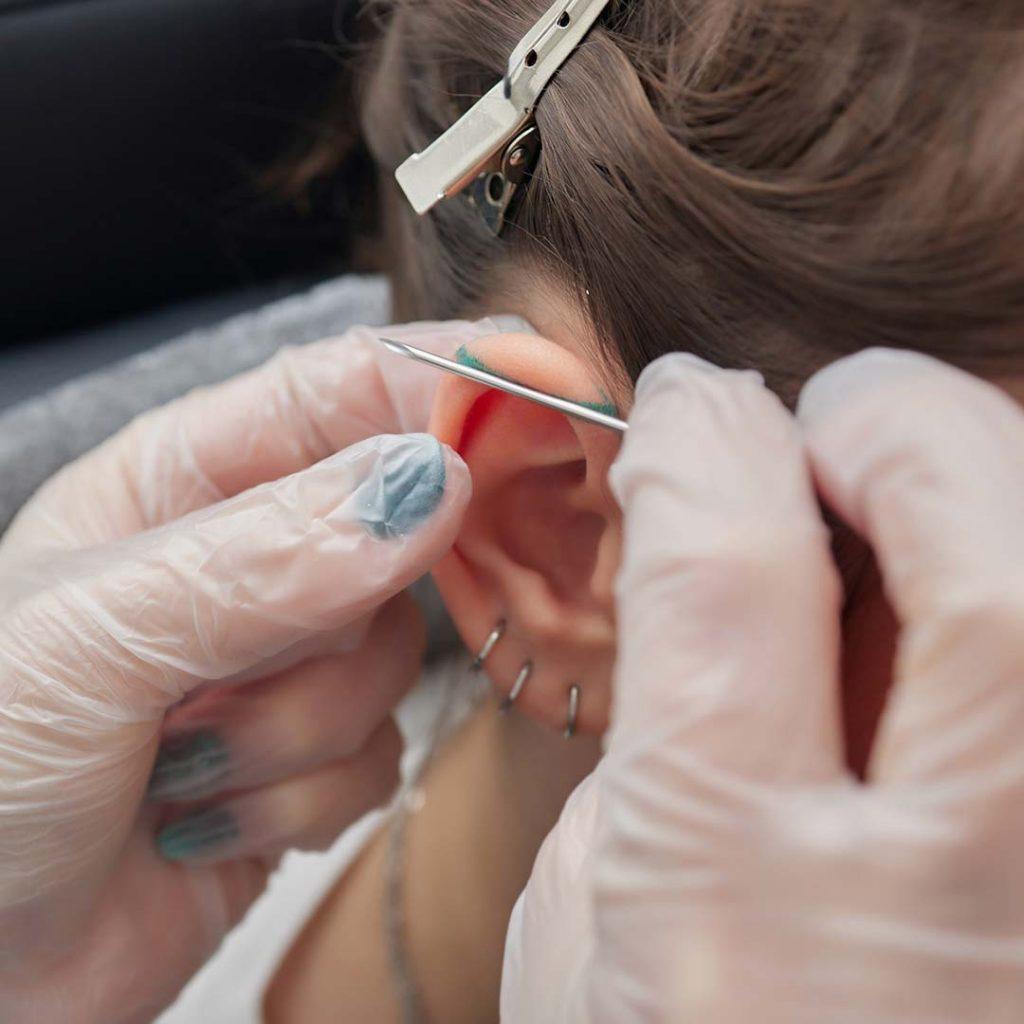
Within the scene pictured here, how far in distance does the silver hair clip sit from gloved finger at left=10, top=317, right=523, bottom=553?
0.53 ft

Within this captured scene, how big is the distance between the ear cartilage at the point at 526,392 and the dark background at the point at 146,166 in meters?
0.89

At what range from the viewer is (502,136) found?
0.69 m

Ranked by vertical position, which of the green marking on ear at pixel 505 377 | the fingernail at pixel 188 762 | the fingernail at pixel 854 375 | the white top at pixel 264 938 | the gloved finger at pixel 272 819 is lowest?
the white top at pixel 264 938

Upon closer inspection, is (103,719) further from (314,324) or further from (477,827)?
(314,324)

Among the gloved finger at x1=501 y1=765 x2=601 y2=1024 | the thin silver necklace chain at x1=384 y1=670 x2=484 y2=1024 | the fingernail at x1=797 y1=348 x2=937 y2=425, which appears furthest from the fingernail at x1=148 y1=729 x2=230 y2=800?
the fingernail at x1=797 y1=348 x2=937 y2=425

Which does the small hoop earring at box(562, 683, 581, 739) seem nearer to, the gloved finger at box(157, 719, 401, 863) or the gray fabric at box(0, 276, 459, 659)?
the gloved finger at box(157, 719, 401, 863)

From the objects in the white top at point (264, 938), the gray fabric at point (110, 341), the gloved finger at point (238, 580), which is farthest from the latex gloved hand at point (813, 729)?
the gray fabric at point (110, 341)

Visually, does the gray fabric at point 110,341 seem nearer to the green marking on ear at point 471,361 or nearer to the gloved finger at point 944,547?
the green marking on ear at point 471,361

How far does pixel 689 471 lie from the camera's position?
52 cm

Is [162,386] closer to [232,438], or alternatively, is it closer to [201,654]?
[232,438]

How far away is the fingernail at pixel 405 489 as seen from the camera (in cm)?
68

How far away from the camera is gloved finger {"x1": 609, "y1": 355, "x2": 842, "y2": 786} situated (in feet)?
1.54

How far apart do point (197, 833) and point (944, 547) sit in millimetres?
730

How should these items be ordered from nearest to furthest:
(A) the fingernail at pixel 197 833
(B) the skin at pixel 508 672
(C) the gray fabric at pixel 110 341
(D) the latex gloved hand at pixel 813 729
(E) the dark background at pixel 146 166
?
(D) the latex gloved hand at pixel 813 729
(B) the skin at pixel 508 672
(A) the fingernail at pixel 197 833
(E) the dark background at pixel 146 166
(C) the gray fabric at pixel 110 341
